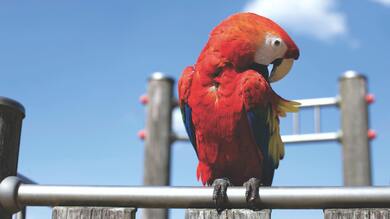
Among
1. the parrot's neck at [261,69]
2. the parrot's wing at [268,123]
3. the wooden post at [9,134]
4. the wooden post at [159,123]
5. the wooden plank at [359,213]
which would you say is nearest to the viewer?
the wooden plank at [359,213]

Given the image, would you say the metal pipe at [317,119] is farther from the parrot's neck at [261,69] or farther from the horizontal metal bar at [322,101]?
the parrot's neck at [261,69]

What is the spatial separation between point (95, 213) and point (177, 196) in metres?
0.20

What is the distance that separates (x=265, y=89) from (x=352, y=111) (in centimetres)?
226

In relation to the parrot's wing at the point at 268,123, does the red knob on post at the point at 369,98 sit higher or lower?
higher

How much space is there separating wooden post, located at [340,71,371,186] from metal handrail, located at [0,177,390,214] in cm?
275

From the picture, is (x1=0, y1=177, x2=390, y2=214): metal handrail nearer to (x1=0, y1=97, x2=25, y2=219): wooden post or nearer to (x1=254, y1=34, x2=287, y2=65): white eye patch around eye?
(x1=0, y1=97, x2=25, y2=219): wooden post

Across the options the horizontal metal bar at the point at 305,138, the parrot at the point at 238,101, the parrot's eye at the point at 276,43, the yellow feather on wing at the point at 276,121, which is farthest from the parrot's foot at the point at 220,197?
the horizontal metal bar at the point at 305,138

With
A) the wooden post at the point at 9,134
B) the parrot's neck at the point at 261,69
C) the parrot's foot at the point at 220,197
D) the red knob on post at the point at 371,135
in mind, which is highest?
the red knob on post at the point at 371,135

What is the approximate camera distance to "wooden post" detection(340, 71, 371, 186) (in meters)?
3.77

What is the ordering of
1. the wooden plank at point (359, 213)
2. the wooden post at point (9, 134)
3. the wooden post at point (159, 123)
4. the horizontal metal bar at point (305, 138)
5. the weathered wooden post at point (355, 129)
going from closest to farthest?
1. the wooden plank at point (359, 213)
2. the wooden post at point (9, 134)
3. the weathered wooden post at point (355, 129)
4. the wooden post at point (159, 123)
5. the horizontal metal bar at point (305, 138)

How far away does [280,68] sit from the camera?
211 cm

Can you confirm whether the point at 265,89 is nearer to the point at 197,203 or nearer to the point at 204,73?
the point at 204,73

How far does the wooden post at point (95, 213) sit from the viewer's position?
1.17m

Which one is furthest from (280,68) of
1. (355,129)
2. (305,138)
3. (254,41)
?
(305,138)
